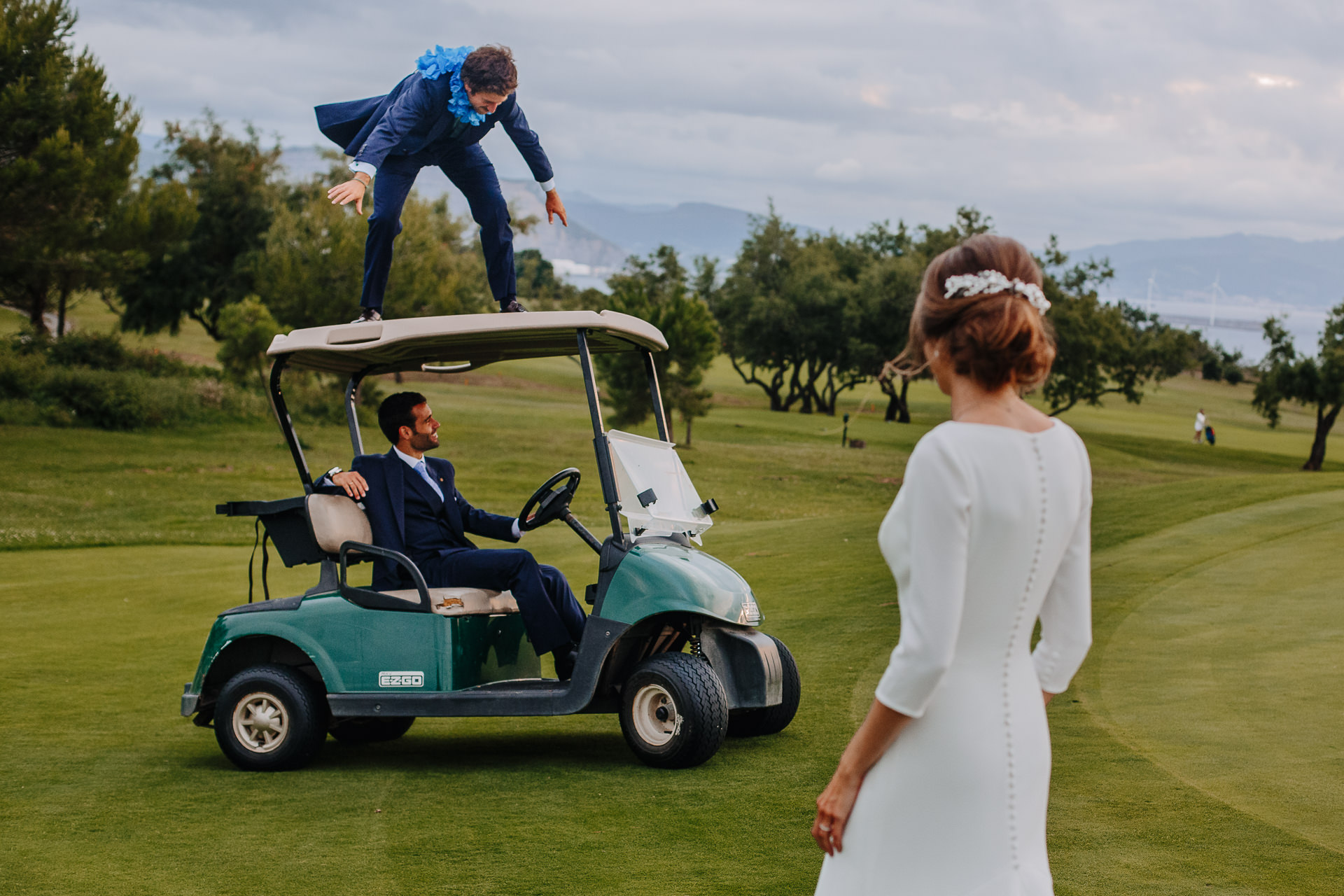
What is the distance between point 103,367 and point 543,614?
34.2 m

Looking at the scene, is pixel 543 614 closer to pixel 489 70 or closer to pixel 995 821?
pixel 489 70

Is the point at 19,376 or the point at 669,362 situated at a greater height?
the point at 669,362

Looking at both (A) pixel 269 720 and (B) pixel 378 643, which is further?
(A) pixel 269 720

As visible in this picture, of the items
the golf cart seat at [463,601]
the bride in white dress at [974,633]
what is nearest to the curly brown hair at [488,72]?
the golf cart seat at [463,601]

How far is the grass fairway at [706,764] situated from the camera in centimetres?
423

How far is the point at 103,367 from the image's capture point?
35969 millimetres

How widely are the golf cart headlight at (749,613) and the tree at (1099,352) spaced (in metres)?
40.2

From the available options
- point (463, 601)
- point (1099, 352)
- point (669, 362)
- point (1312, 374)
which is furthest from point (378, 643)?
point (1099, 352)

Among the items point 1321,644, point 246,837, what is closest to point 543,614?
point 246,837

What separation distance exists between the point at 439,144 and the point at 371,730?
310 cm

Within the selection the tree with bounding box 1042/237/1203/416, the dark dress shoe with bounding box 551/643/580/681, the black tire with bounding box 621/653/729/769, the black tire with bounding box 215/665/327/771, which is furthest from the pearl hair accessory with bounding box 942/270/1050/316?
the tree with bounding box 1042/237/1203/416

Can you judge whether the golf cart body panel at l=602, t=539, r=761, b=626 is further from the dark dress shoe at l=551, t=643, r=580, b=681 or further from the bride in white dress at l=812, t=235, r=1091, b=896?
the bride in white dress at l=812, t=235, r=1091, b=896

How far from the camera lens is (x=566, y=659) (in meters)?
5.90

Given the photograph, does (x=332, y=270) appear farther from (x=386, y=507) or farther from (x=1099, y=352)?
(x=386, y=507)
